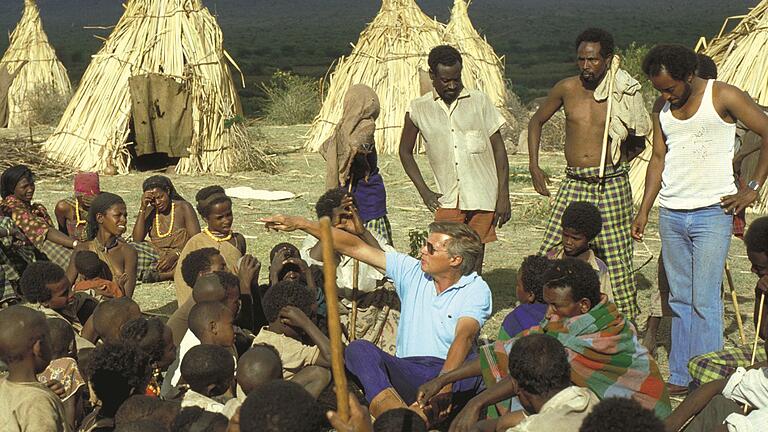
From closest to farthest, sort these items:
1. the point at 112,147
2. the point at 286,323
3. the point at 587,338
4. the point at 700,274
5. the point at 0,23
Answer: the point at 587,338
the point at 286,323
the point at 700,274
the point at 112,147
the point at 0,23

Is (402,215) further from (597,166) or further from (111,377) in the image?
(111,377)

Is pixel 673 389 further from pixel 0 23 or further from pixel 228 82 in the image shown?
pixel 0 23

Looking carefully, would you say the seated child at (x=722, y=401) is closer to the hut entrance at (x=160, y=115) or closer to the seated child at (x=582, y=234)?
the seated child at (x=582, y=234)

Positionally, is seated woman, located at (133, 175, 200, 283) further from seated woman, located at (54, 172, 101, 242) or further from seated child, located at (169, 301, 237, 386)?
seated child, located at (169, 301, 237, 386)

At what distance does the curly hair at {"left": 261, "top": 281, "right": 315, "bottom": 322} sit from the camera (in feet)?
16.8

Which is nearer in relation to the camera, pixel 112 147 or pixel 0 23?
pixel 112 147

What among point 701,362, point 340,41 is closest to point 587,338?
point 701,362

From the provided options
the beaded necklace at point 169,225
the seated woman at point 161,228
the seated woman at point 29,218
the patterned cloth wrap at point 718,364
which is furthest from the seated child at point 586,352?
the seated woman at point 29,218

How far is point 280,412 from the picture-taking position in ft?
10.6

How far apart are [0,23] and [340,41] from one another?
55.0 ft

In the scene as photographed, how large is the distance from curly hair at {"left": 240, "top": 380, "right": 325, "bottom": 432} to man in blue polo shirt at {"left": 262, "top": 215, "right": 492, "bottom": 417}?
1.31 metres

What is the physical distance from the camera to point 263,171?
13.2 metres

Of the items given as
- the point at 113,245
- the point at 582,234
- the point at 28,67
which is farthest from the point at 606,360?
the point at 28,67

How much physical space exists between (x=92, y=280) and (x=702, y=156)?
3.39 meters
